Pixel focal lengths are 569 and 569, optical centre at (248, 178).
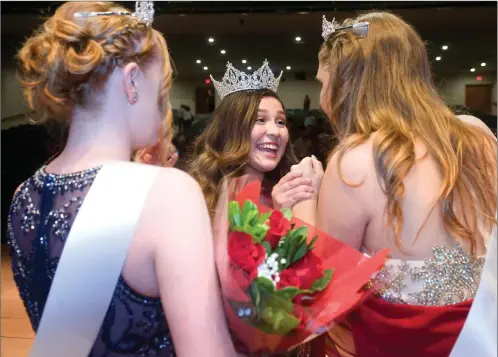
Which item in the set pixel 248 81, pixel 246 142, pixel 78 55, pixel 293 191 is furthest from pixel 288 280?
pixel 248 81

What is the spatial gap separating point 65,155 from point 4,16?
472 centimetres

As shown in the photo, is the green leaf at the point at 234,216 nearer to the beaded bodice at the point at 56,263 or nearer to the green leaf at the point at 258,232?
the green leaf at the point at 258,232

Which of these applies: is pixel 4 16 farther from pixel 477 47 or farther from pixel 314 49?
pixel 477 47

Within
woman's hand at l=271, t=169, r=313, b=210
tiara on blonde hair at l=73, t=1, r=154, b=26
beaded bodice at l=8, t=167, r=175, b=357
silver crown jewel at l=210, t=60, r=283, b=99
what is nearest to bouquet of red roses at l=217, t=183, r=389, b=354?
beaded bodice at l=8, t=167, r=175, b=357

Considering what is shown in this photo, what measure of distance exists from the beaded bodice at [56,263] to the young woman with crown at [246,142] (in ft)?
3.11

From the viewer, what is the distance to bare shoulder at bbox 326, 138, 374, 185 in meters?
1.24

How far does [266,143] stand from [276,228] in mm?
1129

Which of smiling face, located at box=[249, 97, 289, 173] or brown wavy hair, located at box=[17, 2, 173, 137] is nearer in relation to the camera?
brown wavy hair, located at box=[17, 2, 173, 137]

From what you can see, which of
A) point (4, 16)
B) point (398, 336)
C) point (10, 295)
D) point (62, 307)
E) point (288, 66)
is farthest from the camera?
point (4, 16)

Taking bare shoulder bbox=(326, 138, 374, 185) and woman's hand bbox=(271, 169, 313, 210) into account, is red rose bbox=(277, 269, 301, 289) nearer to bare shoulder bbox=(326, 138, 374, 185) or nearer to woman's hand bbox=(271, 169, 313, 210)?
bare shoulder bbox=(326, 138, 374, 185)

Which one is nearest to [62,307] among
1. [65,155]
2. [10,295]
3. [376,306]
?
[65,155]

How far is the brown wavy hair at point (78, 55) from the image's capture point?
927mm

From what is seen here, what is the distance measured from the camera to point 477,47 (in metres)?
4.77

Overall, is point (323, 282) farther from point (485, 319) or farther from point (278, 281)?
point (485, 319)
